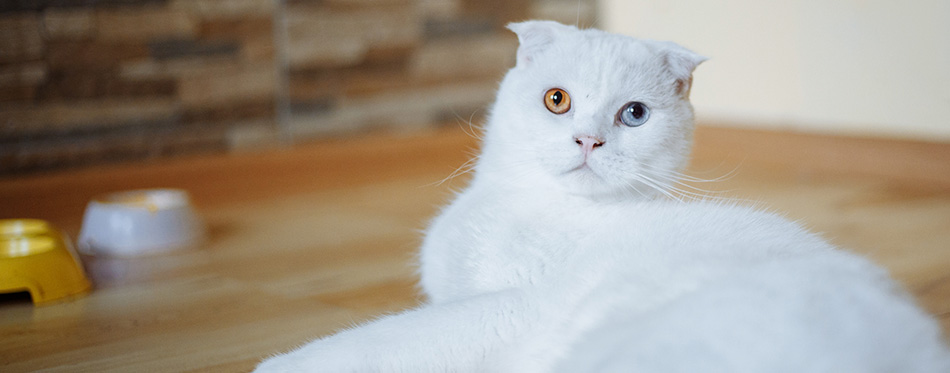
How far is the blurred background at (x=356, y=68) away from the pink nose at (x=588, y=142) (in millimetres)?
1494

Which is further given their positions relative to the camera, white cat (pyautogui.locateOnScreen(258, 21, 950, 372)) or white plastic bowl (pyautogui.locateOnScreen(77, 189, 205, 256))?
white plastic bowl (pyautogui.locateOnScreen(77, 189, 205, 256))

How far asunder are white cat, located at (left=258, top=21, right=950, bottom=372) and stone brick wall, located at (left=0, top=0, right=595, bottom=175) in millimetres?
1361

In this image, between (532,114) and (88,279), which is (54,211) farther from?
(532,114)

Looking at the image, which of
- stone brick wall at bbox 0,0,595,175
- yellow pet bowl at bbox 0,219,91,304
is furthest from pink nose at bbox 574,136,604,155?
stone brick wall at bbox 0,0,595,175

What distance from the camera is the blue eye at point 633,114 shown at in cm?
113

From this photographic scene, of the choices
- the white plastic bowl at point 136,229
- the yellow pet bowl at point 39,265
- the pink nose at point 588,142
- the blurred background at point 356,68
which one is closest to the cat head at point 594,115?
the pink nose at point 588,142

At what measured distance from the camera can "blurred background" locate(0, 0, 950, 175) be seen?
223 cm

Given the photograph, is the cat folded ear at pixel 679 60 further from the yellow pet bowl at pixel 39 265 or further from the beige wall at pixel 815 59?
the beige wall at pixel 815 59

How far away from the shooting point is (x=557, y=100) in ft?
3.74

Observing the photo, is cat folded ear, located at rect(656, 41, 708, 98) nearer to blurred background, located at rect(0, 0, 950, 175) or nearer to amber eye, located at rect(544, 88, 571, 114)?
amber eye, located at rect(544, 88, 571, 114)

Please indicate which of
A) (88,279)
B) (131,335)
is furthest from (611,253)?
(88,279)

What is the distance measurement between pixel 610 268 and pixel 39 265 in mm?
1057

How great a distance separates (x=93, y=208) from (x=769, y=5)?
84.0 inches

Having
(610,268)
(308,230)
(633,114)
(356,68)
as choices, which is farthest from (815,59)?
(610,268)
